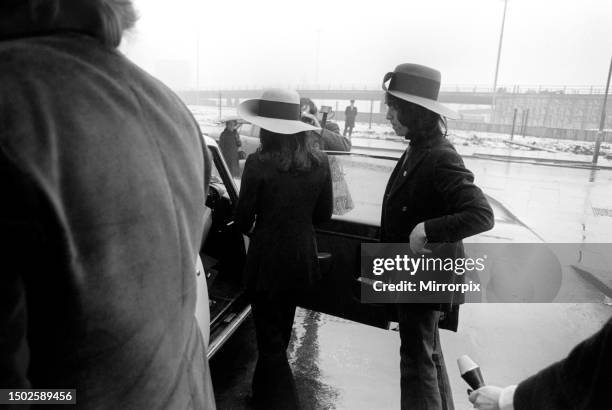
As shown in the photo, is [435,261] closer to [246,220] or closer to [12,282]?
[246,220]

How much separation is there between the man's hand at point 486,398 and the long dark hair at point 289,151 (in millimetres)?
1391

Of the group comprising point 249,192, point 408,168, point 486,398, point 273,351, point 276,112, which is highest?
point 276,112

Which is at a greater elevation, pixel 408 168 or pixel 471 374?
pixel 408 168

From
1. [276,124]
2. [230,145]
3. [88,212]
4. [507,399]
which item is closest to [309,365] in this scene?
[276,124]

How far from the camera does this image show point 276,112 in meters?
2.55

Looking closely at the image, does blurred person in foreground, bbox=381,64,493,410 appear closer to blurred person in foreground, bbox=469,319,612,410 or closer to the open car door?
the open car door

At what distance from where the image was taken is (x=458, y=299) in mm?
2369

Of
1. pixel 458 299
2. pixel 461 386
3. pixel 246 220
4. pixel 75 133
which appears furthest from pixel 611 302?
pixel 75 133

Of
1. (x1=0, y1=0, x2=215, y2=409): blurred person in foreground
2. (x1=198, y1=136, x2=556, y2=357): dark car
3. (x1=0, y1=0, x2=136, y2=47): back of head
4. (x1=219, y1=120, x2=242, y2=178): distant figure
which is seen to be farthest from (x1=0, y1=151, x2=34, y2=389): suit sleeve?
(x1=219, y1=120, x2=242, y2=178): distant figure

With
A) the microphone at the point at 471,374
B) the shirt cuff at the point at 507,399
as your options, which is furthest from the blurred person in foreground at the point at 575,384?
the microphone at the point at 471,374

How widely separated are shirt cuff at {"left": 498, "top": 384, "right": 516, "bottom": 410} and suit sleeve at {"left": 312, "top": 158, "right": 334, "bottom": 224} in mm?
1441

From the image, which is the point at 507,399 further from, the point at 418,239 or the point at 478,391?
the point at 418,239

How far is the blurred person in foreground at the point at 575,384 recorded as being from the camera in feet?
3.33

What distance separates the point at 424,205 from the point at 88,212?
179cm
